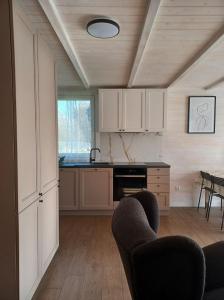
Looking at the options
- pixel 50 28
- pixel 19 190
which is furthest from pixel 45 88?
pixel 19 190

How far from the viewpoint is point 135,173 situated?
4531 mm

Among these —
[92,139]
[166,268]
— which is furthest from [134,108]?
[166,268]

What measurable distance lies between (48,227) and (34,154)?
896 millimetres

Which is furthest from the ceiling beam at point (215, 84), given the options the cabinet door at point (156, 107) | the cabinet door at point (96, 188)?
the cabinet door at point (96, 188)

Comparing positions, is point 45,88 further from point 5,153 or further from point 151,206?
point 151,206

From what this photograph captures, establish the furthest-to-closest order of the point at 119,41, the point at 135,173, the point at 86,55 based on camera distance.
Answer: the point at 135,173, the point at 86,55, the point at 119,41

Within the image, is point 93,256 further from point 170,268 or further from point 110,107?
point 110,107

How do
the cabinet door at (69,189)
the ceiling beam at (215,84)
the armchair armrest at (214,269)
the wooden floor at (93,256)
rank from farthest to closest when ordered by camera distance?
the cabinet door at (69,189) < the ceiling beam at (215,84) < the wooden floor at (93,256) < the armchair armrest at (214,269)

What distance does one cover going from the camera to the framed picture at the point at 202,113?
5.06 m

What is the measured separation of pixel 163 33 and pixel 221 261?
2.06m

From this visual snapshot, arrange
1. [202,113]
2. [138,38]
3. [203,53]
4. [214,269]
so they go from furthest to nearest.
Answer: [202,113], [203,53], [138,38], [214,269]

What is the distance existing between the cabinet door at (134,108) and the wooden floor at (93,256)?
1.77 m

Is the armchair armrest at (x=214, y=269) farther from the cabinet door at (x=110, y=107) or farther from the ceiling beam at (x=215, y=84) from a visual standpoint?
the ceiling beam at (x=215, y=84)

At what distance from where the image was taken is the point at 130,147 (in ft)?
16.8
